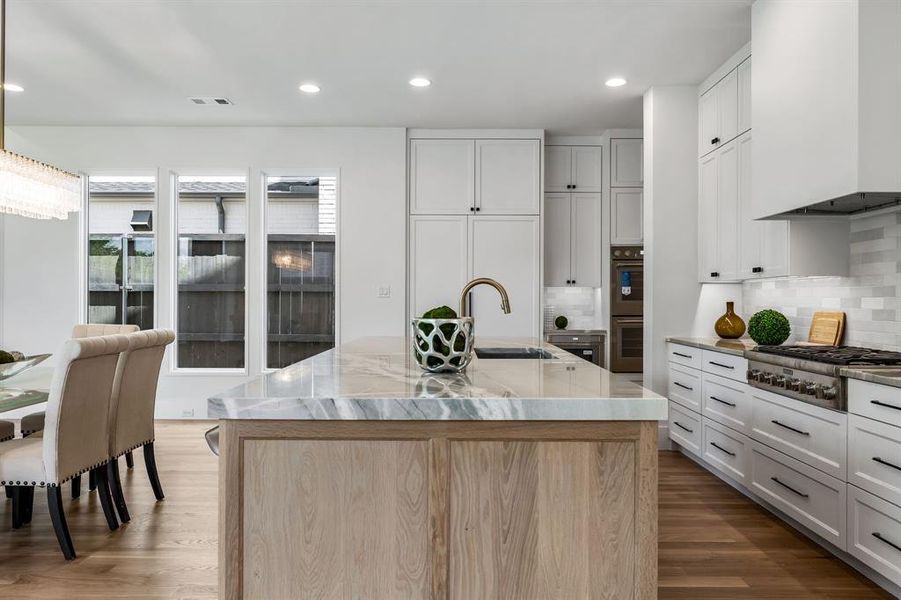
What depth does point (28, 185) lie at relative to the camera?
10.7 feet

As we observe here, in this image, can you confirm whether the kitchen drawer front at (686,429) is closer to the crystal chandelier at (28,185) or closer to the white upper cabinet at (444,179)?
the white upper cabinet at (444,179)

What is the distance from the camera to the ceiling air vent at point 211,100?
4719mm

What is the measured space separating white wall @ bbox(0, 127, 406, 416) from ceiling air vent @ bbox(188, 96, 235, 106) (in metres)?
0.68

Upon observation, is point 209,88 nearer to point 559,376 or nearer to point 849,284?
point 559,376

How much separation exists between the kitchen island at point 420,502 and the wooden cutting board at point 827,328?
2.51 metres

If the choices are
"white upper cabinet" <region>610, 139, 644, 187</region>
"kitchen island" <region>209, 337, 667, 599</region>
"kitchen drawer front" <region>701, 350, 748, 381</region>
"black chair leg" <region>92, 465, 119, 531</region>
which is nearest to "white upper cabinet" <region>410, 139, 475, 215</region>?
"white upper cabinet" <region>610, 139, 644, 187</region>

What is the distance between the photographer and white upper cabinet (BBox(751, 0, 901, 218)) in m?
2.43

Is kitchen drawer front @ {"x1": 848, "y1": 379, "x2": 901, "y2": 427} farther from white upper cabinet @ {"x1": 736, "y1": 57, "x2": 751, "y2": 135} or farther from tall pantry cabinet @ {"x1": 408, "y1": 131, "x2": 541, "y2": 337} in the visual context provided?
tall pantry cabinet @ {"x1": 408, "y1": 131, "x2": 541, "y2": 337}

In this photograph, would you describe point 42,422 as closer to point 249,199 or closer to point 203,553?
point 203,553

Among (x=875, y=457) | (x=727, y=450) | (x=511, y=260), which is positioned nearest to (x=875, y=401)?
(x=875, y=457)

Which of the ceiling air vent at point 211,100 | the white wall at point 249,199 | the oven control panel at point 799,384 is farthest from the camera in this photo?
the white wall at point 249,199

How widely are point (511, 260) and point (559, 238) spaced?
1.93 feet

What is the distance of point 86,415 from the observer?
2.76 m

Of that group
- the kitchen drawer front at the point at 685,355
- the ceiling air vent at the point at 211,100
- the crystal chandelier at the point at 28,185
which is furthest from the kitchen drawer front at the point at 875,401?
the ceiling air vent at the point at 211,100
